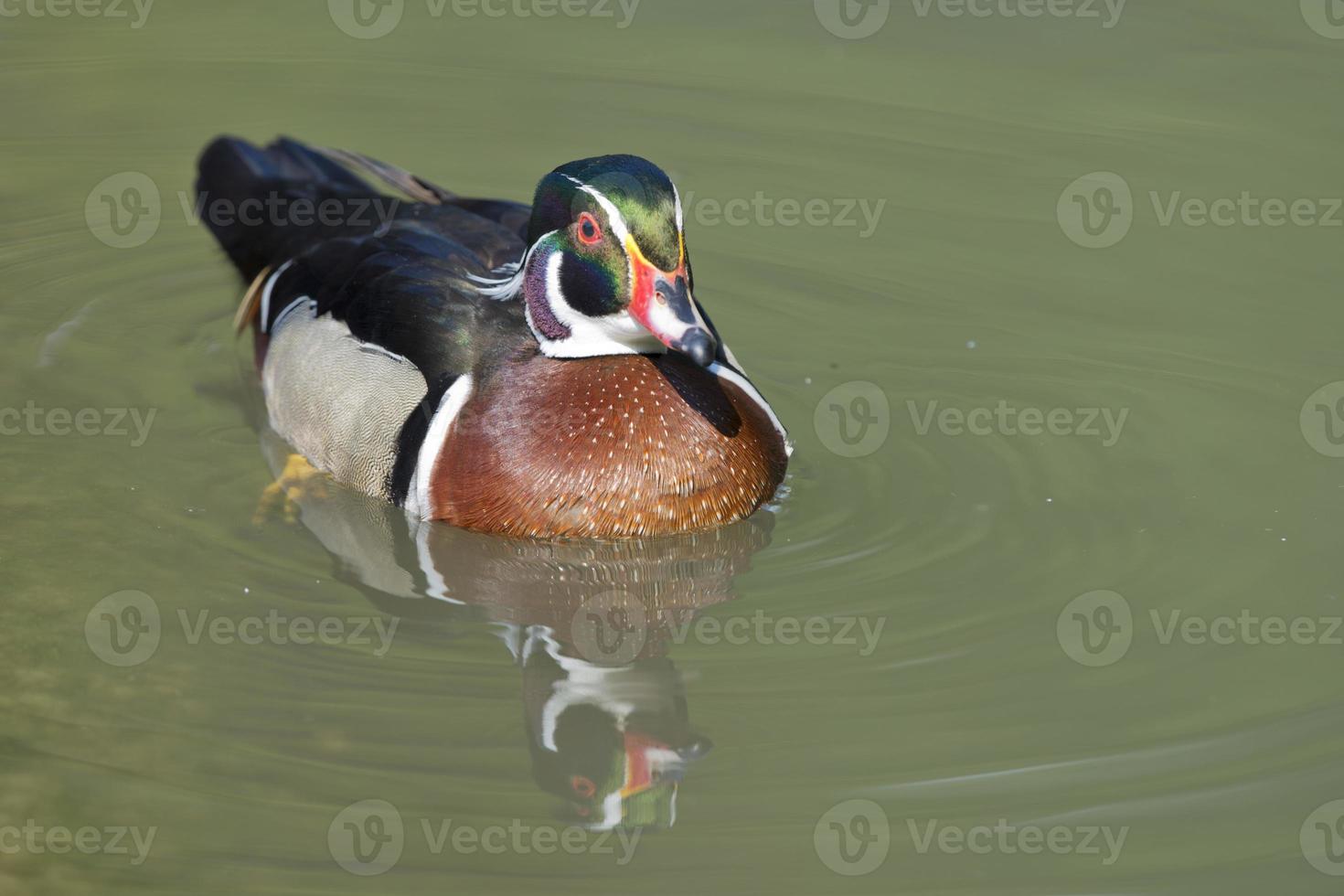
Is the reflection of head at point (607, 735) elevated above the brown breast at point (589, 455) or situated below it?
below

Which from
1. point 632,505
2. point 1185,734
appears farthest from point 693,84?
point 1185,734

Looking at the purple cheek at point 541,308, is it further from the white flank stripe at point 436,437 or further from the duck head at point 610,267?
the white flank stripe at point 436,437

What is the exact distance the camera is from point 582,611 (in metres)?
6.74

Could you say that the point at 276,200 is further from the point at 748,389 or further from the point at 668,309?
the point at 668,309

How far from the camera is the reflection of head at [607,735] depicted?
569 centimetres

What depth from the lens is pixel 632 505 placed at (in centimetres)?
702

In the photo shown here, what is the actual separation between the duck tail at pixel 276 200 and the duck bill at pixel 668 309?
201cm

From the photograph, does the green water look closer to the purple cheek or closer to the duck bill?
the purple cheek

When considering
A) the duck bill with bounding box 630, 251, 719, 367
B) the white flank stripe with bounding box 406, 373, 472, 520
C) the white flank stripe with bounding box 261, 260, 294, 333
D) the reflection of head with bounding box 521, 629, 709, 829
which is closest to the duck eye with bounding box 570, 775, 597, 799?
the reflection of head with bounding box 521, 629, 709, 829

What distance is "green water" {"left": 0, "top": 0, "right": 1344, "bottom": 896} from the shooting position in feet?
18.2

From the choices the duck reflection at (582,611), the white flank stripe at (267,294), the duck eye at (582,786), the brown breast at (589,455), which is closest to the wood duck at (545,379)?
the brown breast at (589,455)

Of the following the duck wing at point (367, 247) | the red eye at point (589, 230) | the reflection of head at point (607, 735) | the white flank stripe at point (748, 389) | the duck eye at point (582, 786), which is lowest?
the duck eye at point (582, 786)

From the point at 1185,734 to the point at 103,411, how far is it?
4.81 metres

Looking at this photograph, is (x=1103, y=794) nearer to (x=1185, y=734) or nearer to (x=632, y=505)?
(x=1185, y=734)
